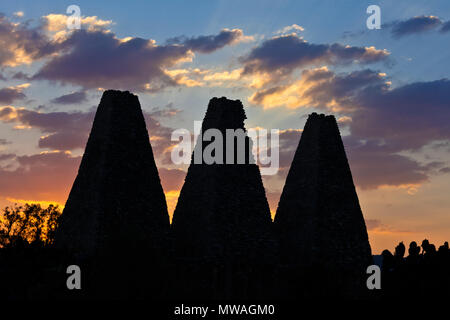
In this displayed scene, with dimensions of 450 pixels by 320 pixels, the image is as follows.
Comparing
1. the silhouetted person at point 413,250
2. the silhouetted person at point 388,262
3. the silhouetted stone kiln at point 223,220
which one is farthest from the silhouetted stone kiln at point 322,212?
the silhouetted person at point 413,250

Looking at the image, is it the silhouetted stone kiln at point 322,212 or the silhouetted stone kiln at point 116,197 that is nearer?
the silhouetted stone kiln at point 116,197

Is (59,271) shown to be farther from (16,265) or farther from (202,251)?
(202,251)

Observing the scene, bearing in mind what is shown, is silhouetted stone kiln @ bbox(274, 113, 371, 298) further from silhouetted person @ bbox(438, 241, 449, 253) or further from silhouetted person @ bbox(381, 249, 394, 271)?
silhouetted person @ bbox(438, 241, 449, 253)

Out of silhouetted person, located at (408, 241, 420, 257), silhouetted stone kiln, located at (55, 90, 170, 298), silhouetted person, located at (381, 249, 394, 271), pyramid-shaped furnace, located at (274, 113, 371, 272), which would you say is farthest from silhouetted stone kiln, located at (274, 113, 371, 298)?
silhouetted person, located at (408, 241, 420, 257)

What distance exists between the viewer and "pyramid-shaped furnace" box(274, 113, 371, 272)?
26062 millimetres

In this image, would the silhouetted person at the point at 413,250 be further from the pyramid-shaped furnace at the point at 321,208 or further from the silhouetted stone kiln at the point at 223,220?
the pyramid-shaped furnace at the point at 321,208

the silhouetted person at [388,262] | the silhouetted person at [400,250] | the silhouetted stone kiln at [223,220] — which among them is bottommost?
the silhouetted person at [388,262]

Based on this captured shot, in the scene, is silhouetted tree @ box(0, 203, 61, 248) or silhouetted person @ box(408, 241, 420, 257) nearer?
silhouetted person @ box(408, 241, 420, 257)

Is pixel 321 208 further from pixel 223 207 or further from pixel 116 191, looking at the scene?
pixel 116 191

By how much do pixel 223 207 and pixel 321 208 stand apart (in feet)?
17.0

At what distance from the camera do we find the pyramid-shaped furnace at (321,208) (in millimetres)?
26062

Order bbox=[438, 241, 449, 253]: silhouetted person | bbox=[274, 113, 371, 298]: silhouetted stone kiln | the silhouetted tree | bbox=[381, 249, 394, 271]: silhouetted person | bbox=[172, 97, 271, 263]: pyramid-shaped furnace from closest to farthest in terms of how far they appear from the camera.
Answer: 1. bbox=[438, 241, 449, 253]: silhouetted person
2. bbox=[381, 249, 394, 271]: silhouetted person
3. bbox=[172, 97, 271, 263]: pyramid-shaped furnace
4. bbox=[274, 113, 371, 298]: silhouetted stone kiln
5. the silhouetted tree

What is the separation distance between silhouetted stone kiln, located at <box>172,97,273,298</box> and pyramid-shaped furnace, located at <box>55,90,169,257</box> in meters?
1.90

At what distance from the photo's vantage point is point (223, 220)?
23.8m
